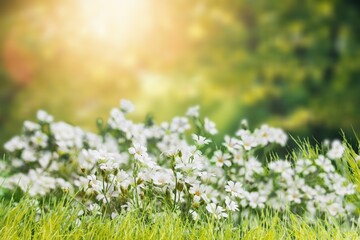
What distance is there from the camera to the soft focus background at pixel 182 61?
8.57 meters

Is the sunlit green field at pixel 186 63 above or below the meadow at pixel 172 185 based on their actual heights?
above

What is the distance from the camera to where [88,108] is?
8.65 metres

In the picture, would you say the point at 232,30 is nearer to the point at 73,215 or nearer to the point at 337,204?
the point at 337,204

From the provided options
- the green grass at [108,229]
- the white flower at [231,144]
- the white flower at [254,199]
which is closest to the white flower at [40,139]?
the green grass at [108,229]

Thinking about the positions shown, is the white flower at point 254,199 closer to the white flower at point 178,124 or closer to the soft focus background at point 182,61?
the white flower at point 178,124

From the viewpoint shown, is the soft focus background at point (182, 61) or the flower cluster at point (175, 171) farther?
the soft focus background at point (182, 61)

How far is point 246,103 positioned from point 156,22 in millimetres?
1636

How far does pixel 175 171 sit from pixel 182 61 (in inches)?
229

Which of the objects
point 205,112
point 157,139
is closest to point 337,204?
point 157,139

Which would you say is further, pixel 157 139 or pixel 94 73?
pixel 94 73

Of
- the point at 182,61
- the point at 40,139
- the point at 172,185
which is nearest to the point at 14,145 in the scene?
the point at 40,139

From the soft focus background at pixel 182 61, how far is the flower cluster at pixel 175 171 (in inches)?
162

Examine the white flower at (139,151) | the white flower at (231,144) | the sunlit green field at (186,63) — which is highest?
the sunlit green field at (186,63)

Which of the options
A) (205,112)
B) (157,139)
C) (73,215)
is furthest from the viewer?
(205,112)
